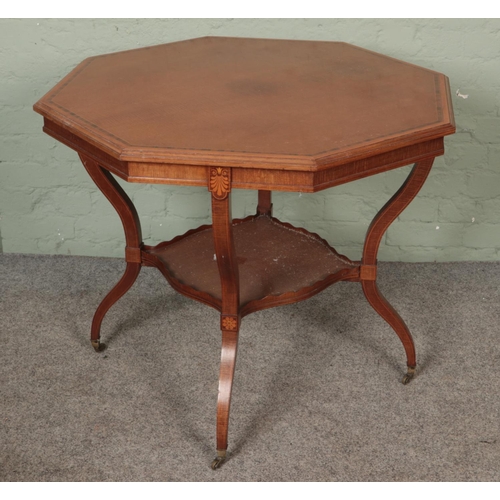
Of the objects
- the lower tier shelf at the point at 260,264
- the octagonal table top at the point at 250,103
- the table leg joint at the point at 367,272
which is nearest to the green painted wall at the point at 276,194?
the octagonal table top at the point at 250,103

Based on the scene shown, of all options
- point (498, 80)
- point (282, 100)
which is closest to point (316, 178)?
point (282, 100)

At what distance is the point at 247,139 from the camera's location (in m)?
1.94

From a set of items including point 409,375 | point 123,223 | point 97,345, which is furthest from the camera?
point 97,345

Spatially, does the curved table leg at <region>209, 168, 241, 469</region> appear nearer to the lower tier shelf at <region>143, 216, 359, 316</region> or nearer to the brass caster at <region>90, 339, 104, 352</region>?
the lower tier shelf at <region>143, 216, 359, 316</region>

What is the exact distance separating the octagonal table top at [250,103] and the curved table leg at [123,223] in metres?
0.26

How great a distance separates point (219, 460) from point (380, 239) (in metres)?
0.85

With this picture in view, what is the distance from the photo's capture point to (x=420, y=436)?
2393 millimetres

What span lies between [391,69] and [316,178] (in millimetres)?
792

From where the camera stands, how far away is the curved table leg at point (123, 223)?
241cm

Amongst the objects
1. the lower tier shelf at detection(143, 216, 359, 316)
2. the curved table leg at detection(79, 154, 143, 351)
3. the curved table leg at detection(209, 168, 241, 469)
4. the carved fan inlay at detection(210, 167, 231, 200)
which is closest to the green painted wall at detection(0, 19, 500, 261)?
→ the lower tier shelf at detection(143, 216, 359, 316)

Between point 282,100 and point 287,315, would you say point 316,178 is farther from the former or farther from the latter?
point 287,315

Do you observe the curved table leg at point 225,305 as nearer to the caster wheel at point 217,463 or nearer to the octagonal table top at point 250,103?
the caster wheel at point 217,463


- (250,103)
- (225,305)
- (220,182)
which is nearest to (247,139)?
(220,182)

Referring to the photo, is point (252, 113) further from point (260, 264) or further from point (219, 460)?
point (219, 460)
